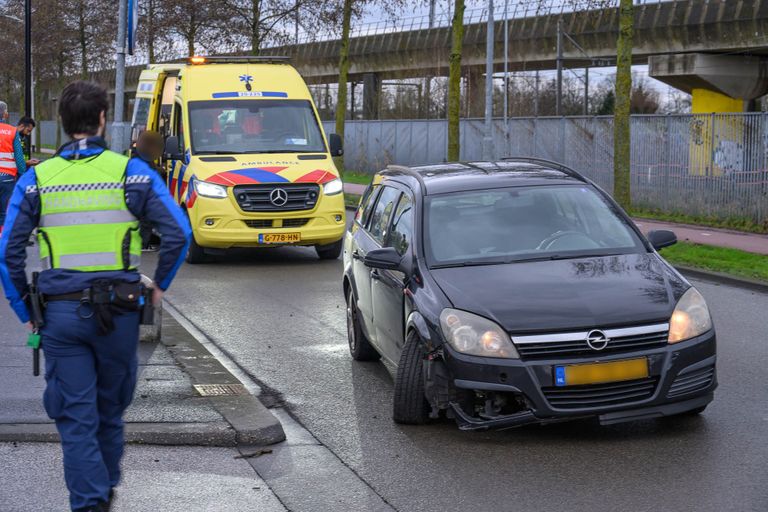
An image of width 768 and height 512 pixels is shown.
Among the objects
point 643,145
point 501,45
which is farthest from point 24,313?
point 501,45

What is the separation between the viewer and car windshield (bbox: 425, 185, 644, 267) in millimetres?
7289

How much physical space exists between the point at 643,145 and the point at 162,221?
22.1 m

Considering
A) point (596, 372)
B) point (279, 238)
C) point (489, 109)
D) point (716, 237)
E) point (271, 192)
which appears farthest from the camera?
point (489, 109)

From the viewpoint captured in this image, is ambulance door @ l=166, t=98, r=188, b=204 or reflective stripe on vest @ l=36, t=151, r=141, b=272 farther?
ambulance door @ l=166, t=98, r=188, b=204

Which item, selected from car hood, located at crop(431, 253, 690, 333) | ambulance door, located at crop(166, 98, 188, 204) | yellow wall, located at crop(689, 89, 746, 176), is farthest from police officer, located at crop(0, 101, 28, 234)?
yellow wall, located at crop(689, 89, 746, 176)

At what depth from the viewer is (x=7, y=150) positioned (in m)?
15.1

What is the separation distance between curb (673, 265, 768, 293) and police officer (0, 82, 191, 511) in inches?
392

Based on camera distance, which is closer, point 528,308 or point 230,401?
point 528,308

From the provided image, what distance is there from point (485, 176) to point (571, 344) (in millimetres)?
2129

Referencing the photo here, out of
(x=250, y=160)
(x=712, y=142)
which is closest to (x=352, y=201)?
(x=712, y=142)

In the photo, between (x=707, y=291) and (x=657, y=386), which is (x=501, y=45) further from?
(x=657, y=386)

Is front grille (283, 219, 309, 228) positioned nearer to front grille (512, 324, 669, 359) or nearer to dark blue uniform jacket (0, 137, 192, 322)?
front grille (512, 324, 669, 359)

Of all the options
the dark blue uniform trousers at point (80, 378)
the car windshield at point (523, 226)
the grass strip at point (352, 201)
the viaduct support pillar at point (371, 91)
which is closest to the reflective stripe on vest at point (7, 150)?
the car windshield at point (523, 226)

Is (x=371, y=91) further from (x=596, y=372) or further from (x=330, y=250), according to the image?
(x=596, y=372)
